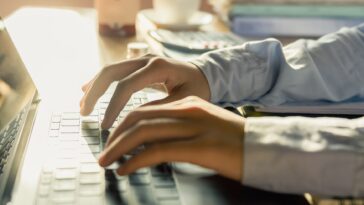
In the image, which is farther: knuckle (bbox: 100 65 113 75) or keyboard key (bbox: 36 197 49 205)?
knuckle (bbox: 100 65 113 75)

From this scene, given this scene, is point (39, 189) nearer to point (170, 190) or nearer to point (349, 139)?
point (170, 190)

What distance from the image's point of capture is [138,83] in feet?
1.98

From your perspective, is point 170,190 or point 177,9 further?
point 177,9

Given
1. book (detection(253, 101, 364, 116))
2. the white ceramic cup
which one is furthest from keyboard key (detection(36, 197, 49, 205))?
the white ceramic cup

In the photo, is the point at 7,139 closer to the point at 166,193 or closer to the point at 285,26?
the point at 166,193

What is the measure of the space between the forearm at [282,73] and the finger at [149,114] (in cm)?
20

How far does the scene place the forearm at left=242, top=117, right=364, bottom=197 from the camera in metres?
0.46

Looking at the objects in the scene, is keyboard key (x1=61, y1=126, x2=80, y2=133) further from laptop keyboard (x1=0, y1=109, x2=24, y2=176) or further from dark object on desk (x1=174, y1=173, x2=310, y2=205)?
dark object on desk (x1=174, y1=173, x2=310, y2=205)

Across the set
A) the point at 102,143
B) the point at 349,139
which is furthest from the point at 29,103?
the point at 349,139

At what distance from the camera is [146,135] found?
46 cm

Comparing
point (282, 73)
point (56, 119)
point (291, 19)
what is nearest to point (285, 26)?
point (291, 19)

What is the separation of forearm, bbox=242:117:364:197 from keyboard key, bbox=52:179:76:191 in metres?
0.15

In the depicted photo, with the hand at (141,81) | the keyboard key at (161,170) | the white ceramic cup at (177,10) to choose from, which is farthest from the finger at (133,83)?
the white ceramic cup at (177,10)

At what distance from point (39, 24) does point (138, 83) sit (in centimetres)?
64
